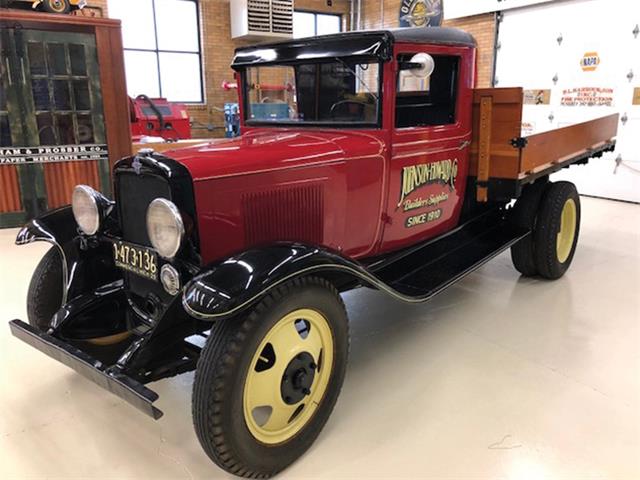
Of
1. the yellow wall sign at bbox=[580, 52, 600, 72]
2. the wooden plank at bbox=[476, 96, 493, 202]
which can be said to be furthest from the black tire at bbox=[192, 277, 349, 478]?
the yellow wall sign at bbox=[580, 52, 600, 72]

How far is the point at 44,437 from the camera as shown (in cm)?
215

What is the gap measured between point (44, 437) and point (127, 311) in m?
0.62

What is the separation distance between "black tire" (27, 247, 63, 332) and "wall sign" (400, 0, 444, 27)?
27.6 feet

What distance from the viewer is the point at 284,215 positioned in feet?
7.56

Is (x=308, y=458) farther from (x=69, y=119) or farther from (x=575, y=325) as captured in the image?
(x=69, y=119)

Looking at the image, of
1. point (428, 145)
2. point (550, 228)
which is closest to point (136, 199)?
point (428, 145)

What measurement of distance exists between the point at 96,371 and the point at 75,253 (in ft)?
2.89

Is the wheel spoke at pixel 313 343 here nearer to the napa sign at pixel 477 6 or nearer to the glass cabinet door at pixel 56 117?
the glass cabinet door at pixel 56 117

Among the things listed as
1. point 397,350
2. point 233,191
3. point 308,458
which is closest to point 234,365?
point 308,458

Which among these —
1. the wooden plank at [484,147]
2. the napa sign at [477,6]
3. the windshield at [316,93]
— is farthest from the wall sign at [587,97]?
the windshield at [316,93]

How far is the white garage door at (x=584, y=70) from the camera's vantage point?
668 cm

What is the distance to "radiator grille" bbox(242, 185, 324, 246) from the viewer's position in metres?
2.19

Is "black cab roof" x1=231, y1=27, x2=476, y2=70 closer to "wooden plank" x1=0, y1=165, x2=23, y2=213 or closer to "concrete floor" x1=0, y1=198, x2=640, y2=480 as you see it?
"concrete floor" x1=0, y1=198, x2=640, y2=480

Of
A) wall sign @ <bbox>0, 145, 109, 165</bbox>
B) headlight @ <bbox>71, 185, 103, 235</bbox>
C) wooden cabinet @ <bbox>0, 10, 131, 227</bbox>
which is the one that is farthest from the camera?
wall sign @ <bbox>0, 145, 109, 165</bbox>
